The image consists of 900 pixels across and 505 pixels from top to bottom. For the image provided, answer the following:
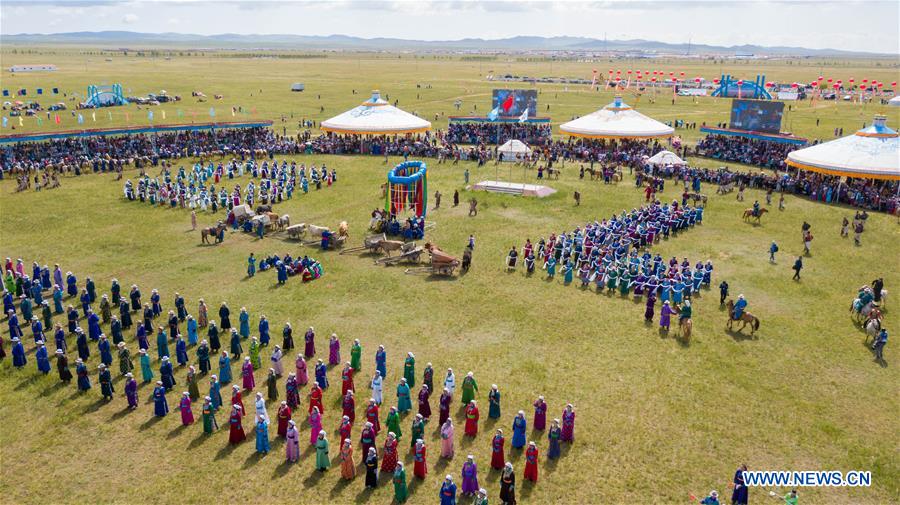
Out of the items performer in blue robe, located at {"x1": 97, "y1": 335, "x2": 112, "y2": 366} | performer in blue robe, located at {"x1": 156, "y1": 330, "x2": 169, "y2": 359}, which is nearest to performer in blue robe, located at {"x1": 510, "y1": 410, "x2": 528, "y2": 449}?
performer in blue robe, located at {"x1": 156, "y1": 330, "x2": 169, "y2": 359}

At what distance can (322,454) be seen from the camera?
42.1ft

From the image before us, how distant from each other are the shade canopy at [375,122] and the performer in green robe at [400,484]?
37.6m

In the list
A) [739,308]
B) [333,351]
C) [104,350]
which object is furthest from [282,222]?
[739,308]

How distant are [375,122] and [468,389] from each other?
118 feet

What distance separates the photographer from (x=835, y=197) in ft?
121

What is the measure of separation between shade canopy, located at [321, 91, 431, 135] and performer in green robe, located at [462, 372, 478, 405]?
1354 inches

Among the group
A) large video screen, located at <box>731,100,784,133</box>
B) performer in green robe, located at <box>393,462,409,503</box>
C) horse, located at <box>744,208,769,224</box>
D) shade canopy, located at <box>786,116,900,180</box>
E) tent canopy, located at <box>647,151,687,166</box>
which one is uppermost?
large video screen, located at <box>731,100,784,133</box>

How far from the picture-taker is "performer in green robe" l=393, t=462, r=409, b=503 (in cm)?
1188

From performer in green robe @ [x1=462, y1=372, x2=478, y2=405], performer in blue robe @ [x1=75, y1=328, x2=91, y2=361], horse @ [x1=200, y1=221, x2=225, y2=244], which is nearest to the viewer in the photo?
performer in green robe @ [x1=462, y1=372, x2=478, y2=405]

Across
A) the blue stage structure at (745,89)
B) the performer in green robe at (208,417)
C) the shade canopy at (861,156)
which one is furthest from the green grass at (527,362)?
the blue stage structure at (745,89)

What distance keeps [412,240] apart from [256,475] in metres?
16.6

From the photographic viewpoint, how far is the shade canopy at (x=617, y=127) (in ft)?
156

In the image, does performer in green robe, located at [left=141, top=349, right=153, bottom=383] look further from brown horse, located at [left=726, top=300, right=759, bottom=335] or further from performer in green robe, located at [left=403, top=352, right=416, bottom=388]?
brown horse, located at [left=726, top=300, right=759, bottom=335]

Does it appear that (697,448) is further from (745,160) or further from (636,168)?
(745,160)
